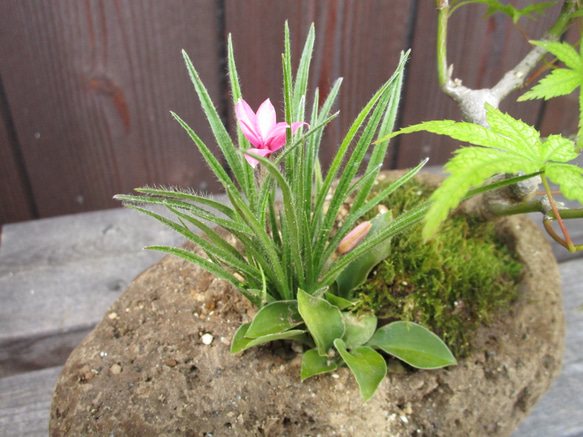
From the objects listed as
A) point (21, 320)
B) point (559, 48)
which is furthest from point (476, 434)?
point (21, 320)

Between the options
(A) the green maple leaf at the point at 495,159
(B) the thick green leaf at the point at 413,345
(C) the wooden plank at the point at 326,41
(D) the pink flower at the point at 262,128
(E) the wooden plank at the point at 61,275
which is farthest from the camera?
(C) the wooden plank at the point at 326,41

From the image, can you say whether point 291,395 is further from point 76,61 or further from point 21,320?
point 76,61

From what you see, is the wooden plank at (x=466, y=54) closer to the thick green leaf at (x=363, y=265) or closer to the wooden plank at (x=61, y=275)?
the thick green leaf at (x=363, y=265)

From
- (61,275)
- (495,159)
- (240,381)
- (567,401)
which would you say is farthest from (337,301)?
(61,275)

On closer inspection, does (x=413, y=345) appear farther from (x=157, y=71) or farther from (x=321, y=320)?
(x=157, y=71)

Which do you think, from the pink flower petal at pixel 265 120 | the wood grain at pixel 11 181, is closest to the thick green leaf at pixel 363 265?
the pink flower petal at pixel 265 120

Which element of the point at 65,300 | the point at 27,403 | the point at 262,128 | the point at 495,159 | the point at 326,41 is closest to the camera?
the point at 495,159
